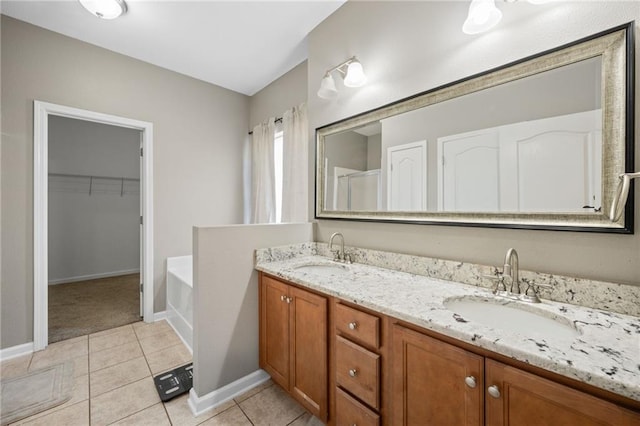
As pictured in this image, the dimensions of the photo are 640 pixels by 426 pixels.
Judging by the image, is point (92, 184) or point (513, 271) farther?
point (92, 184)

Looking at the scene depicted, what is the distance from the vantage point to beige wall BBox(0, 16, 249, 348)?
215cm

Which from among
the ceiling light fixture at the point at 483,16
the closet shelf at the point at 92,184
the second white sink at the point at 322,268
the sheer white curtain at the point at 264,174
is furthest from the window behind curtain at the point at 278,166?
the closet shelf at the point at 92,184

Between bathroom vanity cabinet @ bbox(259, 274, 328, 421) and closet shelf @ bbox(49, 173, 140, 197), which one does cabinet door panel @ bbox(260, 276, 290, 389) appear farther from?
closet shelf @ bbox(49, 173, 140, 197)

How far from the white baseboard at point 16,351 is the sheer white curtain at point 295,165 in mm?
2450

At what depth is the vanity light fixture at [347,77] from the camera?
5.82 ft

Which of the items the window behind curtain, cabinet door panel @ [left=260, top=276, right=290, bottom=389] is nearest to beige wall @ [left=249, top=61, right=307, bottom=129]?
the window behind curtain

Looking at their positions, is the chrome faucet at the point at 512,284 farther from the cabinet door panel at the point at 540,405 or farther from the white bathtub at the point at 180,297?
the white bathtub at the point at 180,297

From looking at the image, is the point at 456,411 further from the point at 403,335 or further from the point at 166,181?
the point at 166,181

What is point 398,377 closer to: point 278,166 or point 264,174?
point 278,166

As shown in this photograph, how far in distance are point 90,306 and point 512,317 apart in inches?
167

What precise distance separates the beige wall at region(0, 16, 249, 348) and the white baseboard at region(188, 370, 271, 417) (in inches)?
65.8

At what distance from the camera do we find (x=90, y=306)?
3133 mm

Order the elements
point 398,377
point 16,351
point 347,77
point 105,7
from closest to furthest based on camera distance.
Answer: point 398,377, point 347,77, point 105,7, point 16,351

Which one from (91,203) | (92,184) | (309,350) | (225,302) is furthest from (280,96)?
(91,203)
